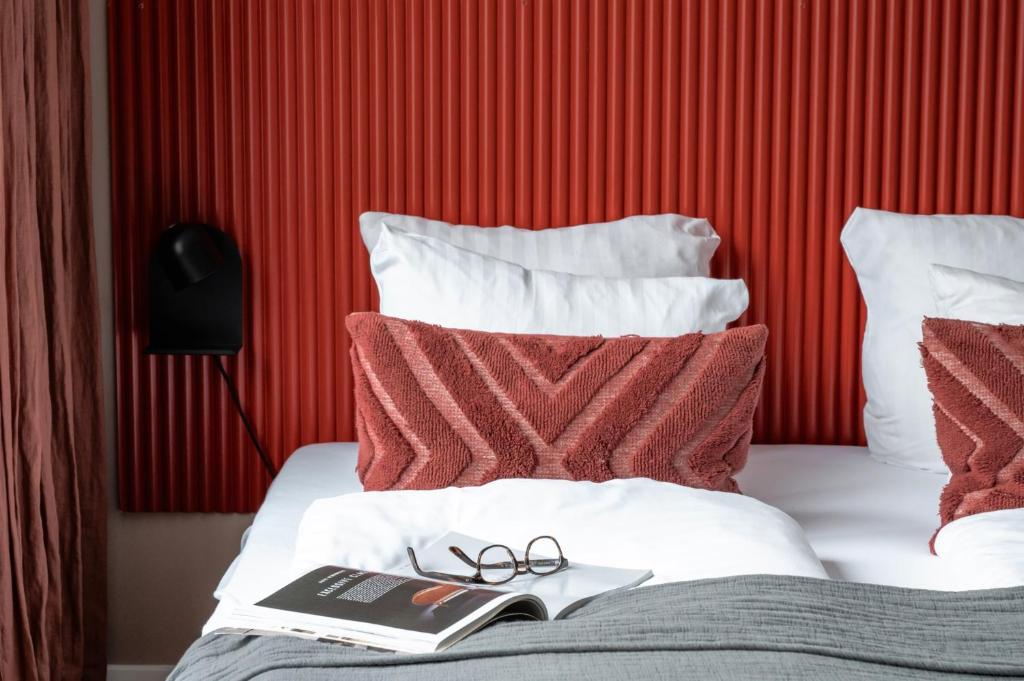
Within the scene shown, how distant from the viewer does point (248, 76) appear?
2.12 meters

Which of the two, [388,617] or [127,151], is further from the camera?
[127,151]

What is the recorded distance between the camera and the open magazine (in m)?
1.00

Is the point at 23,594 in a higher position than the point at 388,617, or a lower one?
lower

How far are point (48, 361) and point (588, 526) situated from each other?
106 centimetres

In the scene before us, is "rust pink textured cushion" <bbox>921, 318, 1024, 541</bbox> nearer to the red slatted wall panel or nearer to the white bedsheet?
the white bedsheet

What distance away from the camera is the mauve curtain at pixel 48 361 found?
1.66 metres

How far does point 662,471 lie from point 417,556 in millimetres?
444

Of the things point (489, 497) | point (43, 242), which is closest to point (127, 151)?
point (43, 242)

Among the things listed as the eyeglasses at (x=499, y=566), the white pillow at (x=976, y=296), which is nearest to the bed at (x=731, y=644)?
the eyeglasses at (x=499, y=566)

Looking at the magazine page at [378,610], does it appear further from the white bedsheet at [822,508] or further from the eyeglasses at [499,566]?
the white bedsheet at [822,508]

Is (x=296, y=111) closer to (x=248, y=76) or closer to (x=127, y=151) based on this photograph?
(x=248, y=76)

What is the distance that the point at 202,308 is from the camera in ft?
7.01

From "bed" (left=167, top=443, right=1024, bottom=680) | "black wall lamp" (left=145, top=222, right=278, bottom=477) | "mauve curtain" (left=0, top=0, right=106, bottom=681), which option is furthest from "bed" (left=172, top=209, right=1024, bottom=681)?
"mauve curtain" (left=0, top=0, right=106, bottom=681)

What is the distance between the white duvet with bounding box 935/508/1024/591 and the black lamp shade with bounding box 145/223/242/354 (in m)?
1.38
